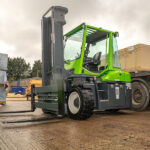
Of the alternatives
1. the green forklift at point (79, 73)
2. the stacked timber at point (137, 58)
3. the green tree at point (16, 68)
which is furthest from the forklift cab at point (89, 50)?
the green tree at point (16, 68)

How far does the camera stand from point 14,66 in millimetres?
61594

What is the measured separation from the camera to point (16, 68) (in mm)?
61688

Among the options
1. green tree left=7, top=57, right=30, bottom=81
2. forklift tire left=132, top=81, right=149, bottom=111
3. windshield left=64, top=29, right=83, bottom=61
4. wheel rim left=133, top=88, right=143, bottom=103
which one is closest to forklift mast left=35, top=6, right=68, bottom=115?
windshield left=64, top=29, right=83, bottom=61

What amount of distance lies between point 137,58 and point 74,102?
320 cm

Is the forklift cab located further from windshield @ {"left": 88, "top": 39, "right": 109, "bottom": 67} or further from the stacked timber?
the stacked timber

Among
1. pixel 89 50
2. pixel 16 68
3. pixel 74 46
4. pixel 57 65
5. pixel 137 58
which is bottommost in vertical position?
pixel 57 65

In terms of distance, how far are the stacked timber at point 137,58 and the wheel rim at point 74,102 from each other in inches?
118

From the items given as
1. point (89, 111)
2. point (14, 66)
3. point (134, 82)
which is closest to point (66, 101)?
point (89, 111)

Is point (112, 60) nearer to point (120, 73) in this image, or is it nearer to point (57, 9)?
point (120, 73)

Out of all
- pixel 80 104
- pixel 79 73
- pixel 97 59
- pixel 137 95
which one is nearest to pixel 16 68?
pixel 137 95

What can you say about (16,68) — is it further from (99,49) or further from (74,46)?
(99,49)

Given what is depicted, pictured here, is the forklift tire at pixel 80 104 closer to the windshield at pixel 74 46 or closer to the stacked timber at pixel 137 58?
the windshield at pixel 74 46

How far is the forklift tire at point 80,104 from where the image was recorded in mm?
4363

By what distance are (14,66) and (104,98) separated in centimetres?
6021
